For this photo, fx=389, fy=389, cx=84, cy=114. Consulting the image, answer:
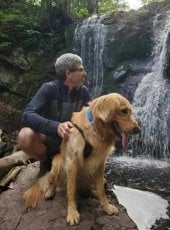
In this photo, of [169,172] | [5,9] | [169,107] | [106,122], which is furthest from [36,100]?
[5,9]

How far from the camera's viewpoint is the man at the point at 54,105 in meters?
4.25

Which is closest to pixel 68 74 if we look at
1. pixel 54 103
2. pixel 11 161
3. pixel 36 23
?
pixel 54 103

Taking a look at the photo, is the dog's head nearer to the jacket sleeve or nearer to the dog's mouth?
the dog's mouth

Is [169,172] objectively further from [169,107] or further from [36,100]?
[36,100]

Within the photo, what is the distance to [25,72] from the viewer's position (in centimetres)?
1423

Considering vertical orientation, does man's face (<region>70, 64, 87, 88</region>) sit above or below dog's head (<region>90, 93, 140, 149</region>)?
above

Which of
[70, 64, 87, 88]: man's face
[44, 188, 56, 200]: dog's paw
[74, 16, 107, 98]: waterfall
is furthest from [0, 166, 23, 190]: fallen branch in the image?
[74, 16, 107, 98]: waterfall

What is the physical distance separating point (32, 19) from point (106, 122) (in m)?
12.6

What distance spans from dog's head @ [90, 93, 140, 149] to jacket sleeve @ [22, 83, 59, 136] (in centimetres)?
56

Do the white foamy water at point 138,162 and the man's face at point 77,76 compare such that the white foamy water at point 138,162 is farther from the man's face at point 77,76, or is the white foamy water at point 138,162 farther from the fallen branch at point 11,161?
the man's face at point 77,76

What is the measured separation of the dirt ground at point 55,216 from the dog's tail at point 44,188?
0.07 m

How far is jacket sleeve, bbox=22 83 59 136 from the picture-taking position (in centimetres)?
406

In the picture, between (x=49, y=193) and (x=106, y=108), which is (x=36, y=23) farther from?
(x=106, y=108)

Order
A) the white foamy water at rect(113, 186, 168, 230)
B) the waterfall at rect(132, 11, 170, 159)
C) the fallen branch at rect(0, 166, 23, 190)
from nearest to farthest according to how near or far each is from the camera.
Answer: the fallen branch at rect(0, 166, 23, 190), the white foamy water at rect(113, 186, 168, 230), the waterfall at rect(132, 11, 170, 159)
